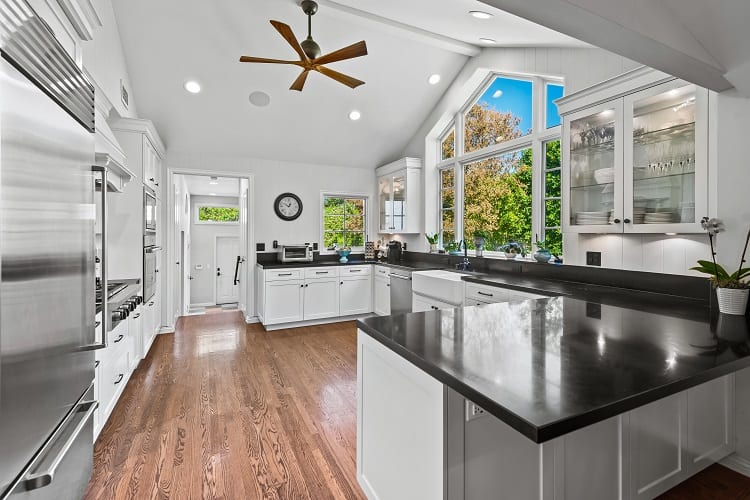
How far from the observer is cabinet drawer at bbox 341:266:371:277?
5400 mm

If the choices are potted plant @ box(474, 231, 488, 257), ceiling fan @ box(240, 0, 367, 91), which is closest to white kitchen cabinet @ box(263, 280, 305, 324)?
potted plant @ box(474, 231, 488, 257)

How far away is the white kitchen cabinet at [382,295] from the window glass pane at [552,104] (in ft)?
8.89

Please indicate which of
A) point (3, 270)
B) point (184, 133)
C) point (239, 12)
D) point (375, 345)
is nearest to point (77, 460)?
point (3, 270)

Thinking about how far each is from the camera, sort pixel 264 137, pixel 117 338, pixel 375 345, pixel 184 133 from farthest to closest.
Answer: pixel 264 137 < pixel 184 133 < pixel 117 338 < pixel 375 345

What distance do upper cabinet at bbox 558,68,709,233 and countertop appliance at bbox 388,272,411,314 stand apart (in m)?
2.14

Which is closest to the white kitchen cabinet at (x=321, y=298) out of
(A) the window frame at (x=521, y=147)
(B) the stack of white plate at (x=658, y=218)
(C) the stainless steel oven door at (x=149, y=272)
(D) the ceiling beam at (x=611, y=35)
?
(A) the window frame at (x=521, y=147)

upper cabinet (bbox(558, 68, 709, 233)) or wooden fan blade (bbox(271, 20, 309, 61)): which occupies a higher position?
wooden fan blade (bbox(271, 20, 309, 61))

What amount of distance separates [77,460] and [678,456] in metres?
2.64

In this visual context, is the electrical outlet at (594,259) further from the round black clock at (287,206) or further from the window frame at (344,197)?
the round black clock at (287,206)

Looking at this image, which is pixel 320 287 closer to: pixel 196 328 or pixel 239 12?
pixel 196 328

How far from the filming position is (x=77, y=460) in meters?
1.43

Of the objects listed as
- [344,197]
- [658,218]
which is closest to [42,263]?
[658,218]

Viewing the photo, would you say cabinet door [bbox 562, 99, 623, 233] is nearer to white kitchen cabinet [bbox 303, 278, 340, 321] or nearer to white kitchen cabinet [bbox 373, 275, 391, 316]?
white kitchen cabinet [bbox 373, 275, 391, 316]

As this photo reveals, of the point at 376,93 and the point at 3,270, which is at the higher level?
the point at 376,93
